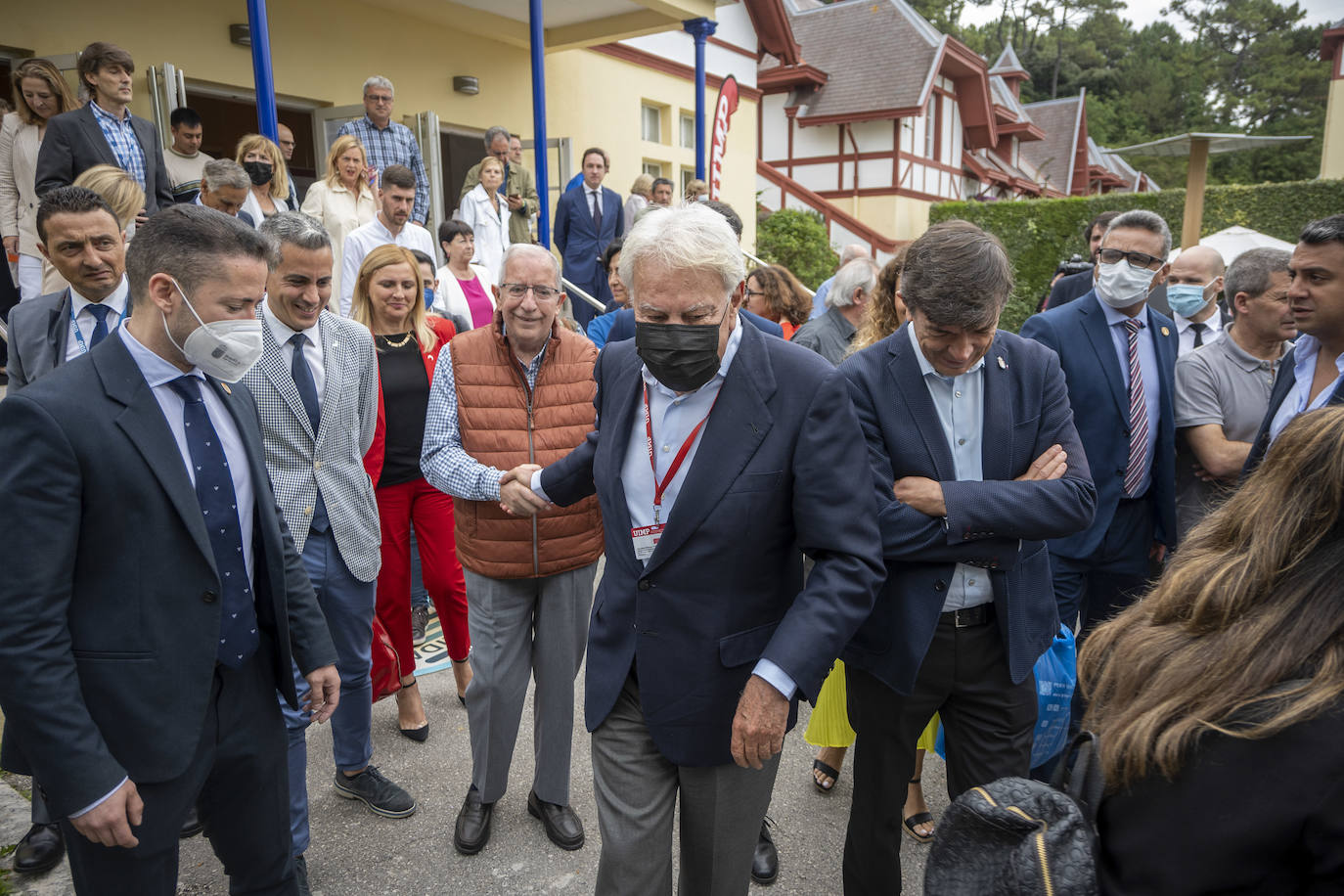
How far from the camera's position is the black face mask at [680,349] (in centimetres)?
209

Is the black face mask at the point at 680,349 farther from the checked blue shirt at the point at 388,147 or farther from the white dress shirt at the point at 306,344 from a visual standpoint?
the checked blue shirt at the point at 388,147

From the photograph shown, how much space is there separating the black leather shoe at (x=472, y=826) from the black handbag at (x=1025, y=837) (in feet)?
7.58

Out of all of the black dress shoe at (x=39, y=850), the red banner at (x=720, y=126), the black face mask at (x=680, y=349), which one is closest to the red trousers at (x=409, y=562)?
the black dress shoe at (x=39, y=850)

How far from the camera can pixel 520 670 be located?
3457mm

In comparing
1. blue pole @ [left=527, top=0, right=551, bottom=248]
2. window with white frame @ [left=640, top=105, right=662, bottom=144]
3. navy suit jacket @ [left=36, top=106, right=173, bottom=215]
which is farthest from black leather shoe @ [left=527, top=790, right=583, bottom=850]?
window with white frame @ [left=640, top=105, right=662, bottom=144]

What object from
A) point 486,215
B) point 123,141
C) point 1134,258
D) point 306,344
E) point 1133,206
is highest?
point 1133,206

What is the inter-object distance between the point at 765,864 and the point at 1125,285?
272cm

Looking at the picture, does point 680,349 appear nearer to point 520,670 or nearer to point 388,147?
point 520,670

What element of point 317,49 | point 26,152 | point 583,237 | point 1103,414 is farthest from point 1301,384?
point 317,49

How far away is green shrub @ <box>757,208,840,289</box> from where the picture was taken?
68.6 feet

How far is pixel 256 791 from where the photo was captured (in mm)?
2354

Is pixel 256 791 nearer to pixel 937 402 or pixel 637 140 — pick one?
pixel 937 402

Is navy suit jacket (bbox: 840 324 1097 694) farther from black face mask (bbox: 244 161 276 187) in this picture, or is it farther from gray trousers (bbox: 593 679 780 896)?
black face mask (bbox: 244 161 276 187)

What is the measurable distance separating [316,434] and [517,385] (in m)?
0.78
